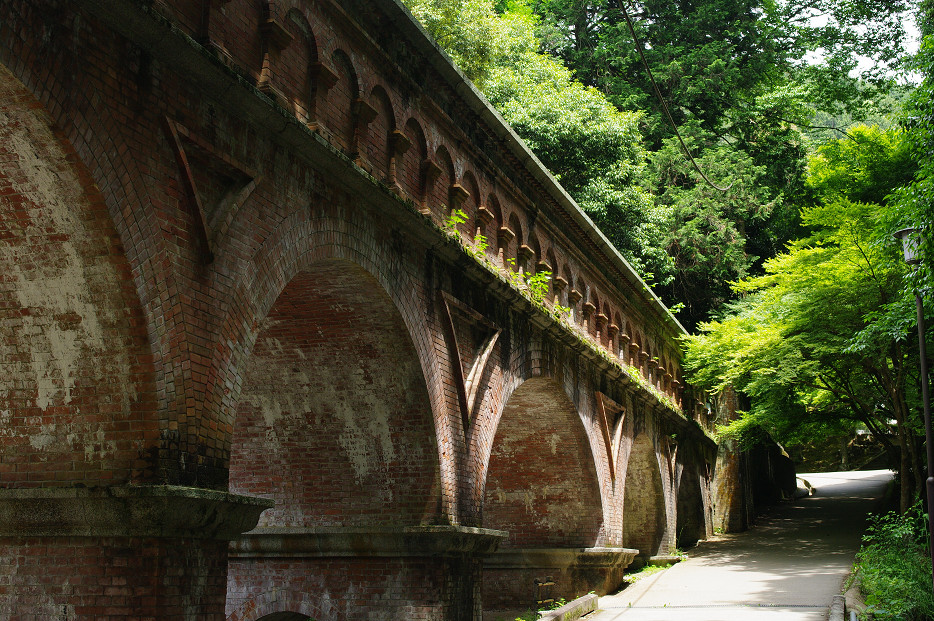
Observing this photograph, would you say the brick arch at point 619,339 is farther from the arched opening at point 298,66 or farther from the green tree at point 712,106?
the arched opening at point 298,66

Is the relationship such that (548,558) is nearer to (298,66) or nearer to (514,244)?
(514,244)

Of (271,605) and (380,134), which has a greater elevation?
(380,134)

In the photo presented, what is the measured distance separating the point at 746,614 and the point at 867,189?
37.3 feet

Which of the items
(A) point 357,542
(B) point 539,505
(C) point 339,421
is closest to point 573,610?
(B) point 539,505

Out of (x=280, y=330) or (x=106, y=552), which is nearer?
(x=106, y=552)

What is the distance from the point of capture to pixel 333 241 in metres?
7.21

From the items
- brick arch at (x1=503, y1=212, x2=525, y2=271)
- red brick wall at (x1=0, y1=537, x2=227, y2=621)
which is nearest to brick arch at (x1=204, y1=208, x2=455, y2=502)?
red brick wall at (x1=0, y1=537, x2=227, y2=621)

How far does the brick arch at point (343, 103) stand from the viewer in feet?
24.9

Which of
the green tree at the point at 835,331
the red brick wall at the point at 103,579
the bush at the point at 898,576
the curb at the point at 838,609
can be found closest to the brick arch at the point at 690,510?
the green tree at the point at 835,331

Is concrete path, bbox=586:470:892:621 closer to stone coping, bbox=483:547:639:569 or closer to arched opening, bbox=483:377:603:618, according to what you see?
stone coping, bbox=483:547:639:569

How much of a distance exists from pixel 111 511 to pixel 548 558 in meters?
10.2

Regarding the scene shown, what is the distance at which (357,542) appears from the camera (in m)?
8.51

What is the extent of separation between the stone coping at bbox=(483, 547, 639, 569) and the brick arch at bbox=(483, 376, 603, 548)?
255 mm

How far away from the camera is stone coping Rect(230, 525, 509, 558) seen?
8.39 m
